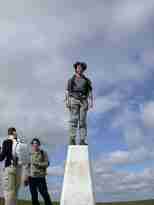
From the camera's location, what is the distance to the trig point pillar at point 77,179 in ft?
42.8

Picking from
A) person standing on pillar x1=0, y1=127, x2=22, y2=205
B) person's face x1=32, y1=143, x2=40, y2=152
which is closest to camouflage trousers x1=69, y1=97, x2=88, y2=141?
person's face x1=32, y1=143, x2=40, y2=152

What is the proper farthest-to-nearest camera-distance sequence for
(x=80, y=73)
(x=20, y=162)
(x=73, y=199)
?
(x=80, y=73), (x=73, y=199), (x=20, y=162)

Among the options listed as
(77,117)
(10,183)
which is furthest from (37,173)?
(10,183)

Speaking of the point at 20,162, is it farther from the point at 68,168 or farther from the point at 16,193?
the point at 68,168

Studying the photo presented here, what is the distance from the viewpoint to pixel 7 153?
1150cm

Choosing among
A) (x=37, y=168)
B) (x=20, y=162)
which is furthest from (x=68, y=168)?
(x=20, y=162)

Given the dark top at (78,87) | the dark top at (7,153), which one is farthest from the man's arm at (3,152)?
the dark top at (78,87)

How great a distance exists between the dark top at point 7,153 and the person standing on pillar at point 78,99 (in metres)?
2.63

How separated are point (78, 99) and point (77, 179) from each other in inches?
99.6

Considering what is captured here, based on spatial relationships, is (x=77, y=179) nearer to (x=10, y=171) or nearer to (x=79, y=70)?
(x=10, y=171)

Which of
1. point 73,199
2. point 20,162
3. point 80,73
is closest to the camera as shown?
point 20,162

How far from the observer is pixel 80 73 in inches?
548

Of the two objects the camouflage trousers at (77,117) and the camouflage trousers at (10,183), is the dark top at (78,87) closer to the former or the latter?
the camouflage trousers at (77,117)

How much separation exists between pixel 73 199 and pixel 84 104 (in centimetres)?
298
